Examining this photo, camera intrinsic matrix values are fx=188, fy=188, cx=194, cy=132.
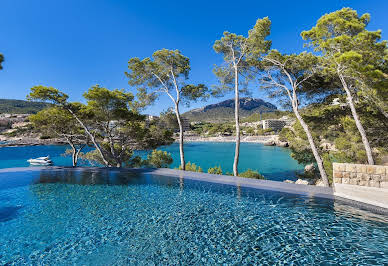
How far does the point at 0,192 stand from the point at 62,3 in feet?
37.5

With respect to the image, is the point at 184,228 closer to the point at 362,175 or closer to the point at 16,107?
the point at 362,175

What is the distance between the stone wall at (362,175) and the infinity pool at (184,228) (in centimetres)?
94

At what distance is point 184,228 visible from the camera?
3.99 metres

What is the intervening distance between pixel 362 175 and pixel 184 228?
16.9ft

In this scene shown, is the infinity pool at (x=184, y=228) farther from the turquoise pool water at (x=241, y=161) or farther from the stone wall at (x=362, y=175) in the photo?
the turquoise pool water at (x=241, y=161)

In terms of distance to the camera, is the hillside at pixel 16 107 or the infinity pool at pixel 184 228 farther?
the hillside at pixel 16 107

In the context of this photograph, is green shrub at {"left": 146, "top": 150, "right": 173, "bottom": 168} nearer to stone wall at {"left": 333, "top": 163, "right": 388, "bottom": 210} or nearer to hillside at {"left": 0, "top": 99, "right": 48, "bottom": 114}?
stone wall at {"left": 333, "top": 163, "right": 388, "bottom": 210}

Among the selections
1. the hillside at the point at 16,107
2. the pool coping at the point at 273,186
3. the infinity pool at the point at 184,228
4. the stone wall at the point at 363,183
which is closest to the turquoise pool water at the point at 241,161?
the pool coping at the point at 273,186

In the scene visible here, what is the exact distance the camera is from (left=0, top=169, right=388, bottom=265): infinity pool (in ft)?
9.83

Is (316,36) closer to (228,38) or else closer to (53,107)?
(228,38)

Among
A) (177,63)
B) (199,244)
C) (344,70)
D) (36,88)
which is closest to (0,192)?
(36,88)

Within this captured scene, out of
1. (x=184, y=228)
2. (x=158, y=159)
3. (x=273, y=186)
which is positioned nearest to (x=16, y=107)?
(x=158, y=159)

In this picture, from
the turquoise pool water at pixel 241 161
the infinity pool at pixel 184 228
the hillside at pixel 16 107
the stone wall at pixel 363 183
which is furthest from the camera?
the hillside at pixel 16 107

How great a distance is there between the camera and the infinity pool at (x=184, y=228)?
300cm
